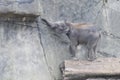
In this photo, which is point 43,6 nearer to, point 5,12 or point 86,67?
point 5,12

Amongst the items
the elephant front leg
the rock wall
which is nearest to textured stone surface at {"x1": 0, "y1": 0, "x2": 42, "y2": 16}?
the rock wall

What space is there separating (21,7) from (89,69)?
22.3 inches

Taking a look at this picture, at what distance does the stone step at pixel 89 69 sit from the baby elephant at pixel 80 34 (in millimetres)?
74

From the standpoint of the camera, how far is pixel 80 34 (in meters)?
2.34

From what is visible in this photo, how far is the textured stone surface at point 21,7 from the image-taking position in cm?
221

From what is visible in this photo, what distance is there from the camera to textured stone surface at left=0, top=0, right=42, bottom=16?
2.21 metres

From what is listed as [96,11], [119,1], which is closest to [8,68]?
[96,11]

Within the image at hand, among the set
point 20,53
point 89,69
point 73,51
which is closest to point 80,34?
point 73,51

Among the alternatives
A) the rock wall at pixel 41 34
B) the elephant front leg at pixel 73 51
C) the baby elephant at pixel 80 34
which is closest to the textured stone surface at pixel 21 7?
the rock wall at pixel 41 34

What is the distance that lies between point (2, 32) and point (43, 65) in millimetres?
339

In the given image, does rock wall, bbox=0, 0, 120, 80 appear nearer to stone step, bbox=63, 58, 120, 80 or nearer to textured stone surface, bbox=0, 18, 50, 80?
textured stone surface, bbox=0, 18, 50, 80

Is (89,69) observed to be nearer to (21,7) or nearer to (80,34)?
(80,34)

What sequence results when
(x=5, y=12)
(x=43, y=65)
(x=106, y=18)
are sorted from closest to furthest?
1. (x=5, y=12)
2. (x=43, y=65)
3. (x=106, y=18)

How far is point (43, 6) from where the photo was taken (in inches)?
94.7
